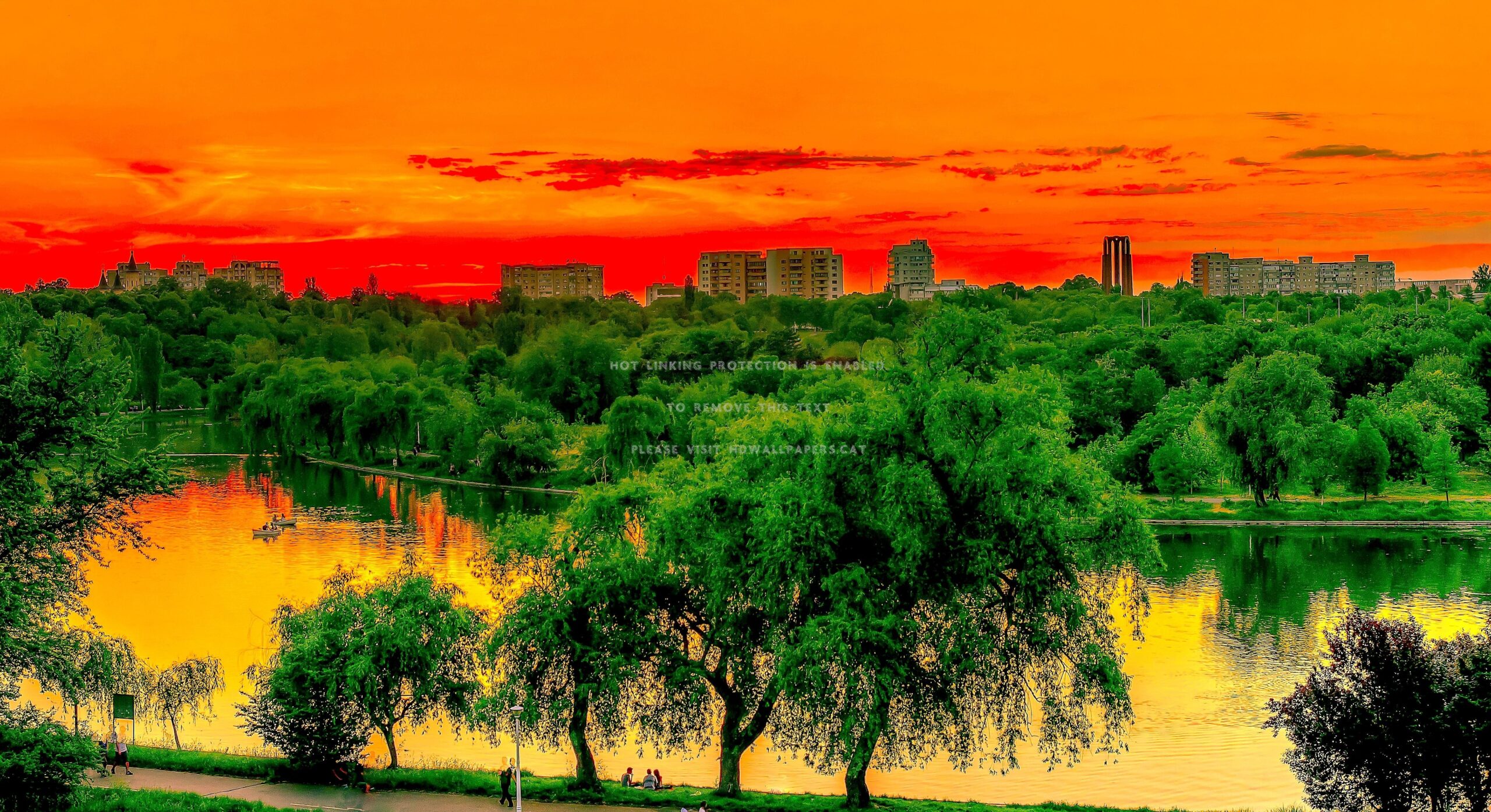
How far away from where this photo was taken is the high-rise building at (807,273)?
178 meters

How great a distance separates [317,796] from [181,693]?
31.2ft

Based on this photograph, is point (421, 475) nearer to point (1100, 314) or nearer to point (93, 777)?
point (93, 777)

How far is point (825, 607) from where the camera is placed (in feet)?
68.8

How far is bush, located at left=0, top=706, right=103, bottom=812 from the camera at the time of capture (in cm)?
1808

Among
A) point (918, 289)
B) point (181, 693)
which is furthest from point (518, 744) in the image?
point (918, 289)

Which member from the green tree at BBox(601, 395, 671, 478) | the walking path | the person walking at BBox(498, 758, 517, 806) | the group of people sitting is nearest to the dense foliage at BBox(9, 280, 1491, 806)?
the group of people sitting

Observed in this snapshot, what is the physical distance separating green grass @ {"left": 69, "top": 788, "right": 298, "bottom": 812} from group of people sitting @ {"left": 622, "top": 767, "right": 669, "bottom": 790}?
245 inches

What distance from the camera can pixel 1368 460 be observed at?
5581 cm

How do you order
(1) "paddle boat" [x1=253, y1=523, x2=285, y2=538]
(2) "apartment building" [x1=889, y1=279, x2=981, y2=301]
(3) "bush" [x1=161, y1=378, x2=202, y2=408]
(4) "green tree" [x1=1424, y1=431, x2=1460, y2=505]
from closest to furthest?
1. (1) "paddle boat" [x1=253, y1=523, x2=285, y2=538]
2. (4) "green tree" [x1=1424, y1=431, x2=1460, y2=505]
3. (3) "bush" [x1=161, y1=378, x2=202, y2=408]
4. (2) "apartment building" [x1=889, y1=279, x2=981, y2=301]

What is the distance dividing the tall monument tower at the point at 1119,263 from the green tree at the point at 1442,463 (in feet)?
424

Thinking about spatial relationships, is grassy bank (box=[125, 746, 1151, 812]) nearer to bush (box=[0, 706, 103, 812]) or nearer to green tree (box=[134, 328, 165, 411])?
bush (box=[0, 706, 103, 812])

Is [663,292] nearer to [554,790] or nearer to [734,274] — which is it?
[734,274]

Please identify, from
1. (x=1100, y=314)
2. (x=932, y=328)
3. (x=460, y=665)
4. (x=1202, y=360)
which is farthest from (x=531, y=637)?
(x=1100, y=314)

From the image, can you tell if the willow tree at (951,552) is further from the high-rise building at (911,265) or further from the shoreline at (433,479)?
the high-rise building at (911,265)
